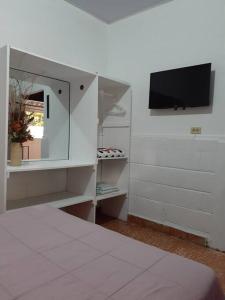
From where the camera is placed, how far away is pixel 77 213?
2.67 m

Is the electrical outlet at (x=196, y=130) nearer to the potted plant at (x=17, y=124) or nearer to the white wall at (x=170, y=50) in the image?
the white wall at (x=170, y=50)

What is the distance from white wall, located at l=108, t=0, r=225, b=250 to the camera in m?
2.26

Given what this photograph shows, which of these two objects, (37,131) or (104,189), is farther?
(104,189)

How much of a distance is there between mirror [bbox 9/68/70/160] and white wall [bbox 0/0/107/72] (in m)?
0.29

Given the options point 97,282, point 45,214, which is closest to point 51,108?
point 45,214

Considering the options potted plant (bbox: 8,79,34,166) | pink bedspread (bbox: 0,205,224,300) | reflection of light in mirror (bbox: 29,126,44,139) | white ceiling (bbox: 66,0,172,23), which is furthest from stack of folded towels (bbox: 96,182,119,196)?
white ceiling (bbox: 66,0,172,23)

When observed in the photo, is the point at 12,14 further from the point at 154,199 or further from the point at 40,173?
the point at 154,199

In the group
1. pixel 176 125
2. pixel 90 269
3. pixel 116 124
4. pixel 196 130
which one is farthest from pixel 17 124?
pixel 196 130

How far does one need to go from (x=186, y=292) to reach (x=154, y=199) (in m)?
1.95

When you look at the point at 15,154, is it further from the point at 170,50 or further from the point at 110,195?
the point at 170,50

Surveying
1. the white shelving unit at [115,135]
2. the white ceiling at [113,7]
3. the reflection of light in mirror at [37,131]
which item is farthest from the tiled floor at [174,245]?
the white ceiling at [113,7]

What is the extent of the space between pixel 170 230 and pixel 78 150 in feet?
4.29

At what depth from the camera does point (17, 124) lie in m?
1.99

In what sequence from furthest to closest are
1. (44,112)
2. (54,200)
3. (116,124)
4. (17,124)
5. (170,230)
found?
(116,124) < (170,230) < (44,112) < (54,200) < (17,124)
